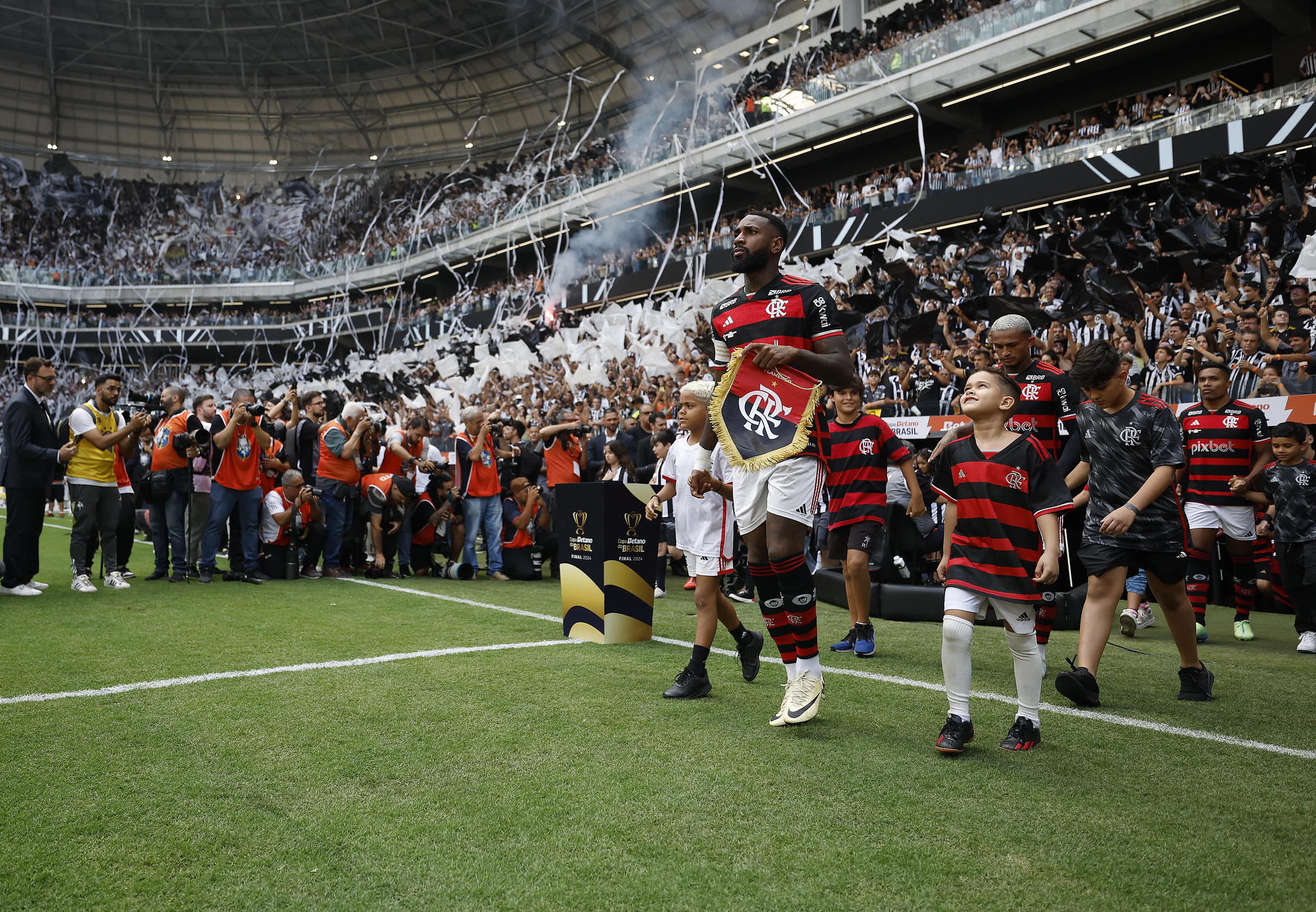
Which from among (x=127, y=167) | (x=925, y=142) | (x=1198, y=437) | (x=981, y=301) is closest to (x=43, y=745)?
(x=1198, y=437)

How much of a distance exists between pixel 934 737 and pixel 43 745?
3546 mm

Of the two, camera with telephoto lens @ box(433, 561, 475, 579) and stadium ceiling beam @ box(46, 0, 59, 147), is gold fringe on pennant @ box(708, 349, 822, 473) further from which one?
stadium ceiling beam @ box(46, 0, 59, 147)

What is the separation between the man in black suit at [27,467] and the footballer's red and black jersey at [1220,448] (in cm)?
926

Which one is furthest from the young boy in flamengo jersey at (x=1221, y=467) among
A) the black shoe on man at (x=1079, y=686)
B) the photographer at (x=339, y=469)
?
the photographer at (x=339, y=469)

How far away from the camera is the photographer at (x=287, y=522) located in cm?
926

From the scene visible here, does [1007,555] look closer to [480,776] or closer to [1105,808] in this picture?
[1105,808]

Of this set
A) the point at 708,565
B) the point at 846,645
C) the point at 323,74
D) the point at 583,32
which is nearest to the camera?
the point at 708,565

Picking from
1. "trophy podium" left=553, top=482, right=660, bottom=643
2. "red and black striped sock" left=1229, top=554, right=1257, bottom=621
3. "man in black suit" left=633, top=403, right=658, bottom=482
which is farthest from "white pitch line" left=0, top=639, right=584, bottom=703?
"red and black striped sock" left=1229, top=554, right=1257, bottom=621

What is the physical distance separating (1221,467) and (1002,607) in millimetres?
4502

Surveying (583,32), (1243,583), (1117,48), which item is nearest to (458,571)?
(1243,583)

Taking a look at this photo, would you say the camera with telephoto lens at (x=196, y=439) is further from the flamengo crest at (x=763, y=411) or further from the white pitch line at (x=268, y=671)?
the flamengo crest at (x=763, y=411)

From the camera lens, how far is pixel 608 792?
295cm

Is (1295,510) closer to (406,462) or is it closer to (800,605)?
(800,605)

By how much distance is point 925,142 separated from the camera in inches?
1073
